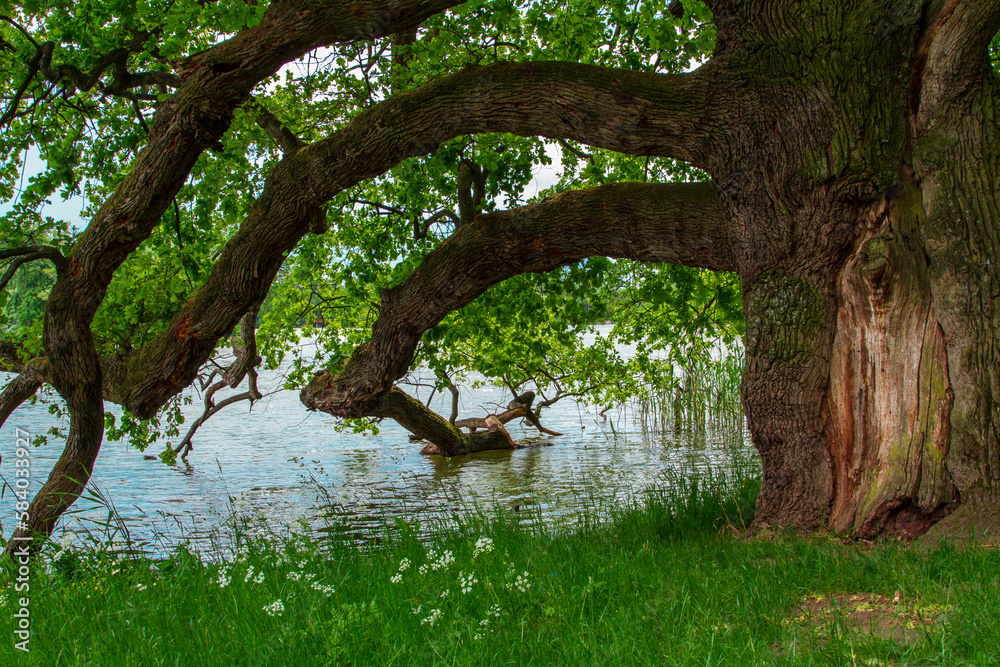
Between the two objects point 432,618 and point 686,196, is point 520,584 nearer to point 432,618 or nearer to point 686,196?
point 432,618

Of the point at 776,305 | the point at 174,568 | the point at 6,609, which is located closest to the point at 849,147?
the point at 776,305

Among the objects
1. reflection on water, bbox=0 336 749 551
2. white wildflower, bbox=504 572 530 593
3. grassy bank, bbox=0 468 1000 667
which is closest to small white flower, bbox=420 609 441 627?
grassy bank, bbox=0 468 1000 667

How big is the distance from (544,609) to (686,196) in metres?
3.85

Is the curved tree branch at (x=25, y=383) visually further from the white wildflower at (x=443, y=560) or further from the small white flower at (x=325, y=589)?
Result: the small white flower at (x=325, y=589)

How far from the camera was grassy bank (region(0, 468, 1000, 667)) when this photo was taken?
2826mm

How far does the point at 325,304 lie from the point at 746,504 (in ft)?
23.5

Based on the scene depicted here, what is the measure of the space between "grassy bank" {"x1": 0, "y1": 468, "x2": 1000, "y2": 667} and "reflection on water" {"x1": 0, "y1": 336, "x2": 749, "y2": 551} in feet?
12.5

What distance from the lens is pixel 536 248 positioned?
21.3 ft

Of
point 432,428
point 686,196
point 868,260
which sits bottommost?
point 432,428

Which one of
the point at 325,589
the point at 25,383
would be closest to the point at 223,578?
the point at 325,589

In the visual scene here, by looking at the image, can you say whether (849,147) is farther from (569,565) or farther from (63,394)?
(63,394)

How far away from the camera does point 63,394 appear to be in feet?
22.5

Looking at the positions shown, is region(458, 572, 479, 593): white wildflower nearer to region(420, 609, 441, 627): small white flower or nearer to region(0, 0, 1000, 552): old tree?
region(420, 609, 441, 627): small white flower

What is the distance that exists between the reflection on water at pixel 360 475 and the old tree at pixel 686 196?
8.56ft
